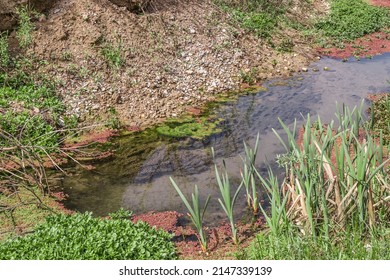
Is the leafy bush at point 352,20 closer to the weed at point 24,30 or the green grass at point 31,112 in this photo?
the weed at point 24,30

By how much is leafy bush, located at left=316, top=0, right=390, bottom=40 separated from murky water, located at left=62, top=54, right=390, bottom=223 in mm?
4006

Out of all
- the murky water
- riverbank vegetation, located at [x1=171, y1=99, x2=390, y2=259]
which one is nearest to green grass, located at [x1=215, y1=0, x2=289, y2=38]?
the murky water

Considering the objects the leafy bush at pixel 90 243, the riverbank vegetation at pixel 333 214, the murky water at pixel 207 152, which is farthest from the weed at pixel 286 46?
the leafy bush at pixel 90 243

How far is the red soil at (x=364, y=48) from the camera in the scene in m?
16.6

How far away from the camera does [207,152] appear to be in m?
10.1

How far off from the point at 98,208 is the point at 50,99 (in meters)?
4.17

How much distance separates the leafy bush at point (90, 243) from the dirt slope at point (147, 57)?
522 cm

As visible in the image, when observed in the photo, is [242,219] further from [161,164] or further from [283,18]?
[283,18]

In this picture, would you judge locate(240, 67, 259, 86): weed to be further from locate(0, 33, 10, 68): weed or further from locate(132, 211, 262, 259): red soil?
locate(132, 211, 262, 259): red soil

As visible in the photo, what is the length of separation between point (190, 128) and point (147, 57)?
3.33 m

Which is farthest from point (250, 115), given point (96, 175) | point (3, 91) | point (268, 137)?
point (3, 91)

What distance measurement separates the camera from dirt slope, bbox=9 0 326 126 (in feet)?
39.1

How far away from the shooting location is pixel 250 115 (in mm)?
12016

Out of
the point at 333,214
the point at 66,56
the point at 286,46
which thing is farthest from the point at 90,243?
the point at 286,46
